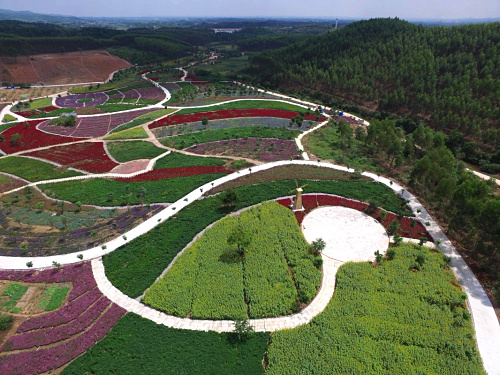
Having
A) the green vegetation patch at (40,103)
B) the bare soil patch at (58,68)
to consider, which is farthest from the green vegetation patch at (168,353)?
the bare soil patch at (58,68)

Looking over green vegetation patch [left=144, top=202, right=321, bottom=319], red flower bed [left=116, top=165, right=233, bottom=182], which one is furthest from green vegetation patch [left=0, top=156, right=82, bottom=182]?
green vegetation patch [left=144, top=202, right=321, bottom=319]

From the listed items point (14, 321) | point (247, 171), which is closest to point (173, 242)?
point (14, 321)

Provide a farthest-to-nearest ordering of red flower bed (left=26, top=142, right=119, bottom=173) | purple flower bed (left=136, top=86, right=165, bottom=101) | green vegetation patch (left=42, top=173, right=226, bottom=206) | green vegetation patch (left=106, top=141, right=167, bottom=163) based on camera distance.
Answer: purple flower bed (left=136, top=86, right=165, bottom=101)
green vegetation patch (left=106, top=141, right=167, bottom=163)
red flower bed (left=26, top=142, right=119, bottom=173)
green vegetation patch (left=42, top=173, right=226, bottom=206)

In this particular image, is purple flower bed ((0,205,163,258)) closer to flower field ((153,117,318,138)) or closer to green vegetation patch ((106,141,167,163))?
green vegetation patch ((106,141,167,163))

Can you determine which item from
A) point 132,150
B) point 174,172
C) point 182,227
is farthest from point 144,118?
point 182,227

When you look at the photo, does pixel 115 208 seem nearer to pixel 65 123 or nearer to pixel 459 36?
pixel 65 123

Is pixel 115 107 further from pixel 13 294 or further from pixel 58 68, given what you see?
pixel 58 68
